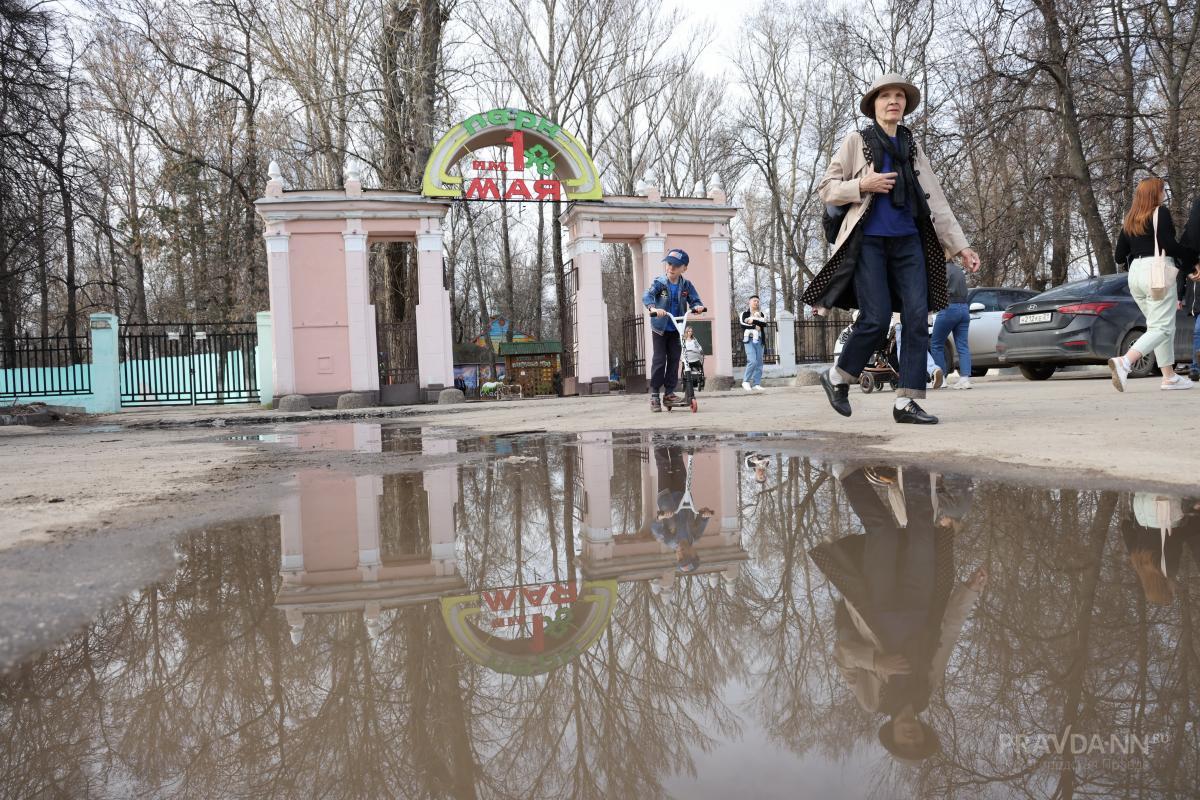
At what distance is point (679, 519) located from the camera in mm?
3092

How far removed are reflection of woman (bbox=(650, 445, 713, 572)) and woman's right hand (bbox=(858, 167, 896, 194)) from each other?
2475 mm

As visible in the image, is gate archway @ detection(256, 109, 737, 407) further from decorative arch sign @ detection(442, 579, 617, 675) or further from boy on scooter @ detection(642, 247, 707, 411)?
decorative arch sign @ detection(442, 579, 617, 675)

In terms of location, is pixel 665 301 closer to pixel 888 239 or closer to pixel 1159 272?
pixel 888 239

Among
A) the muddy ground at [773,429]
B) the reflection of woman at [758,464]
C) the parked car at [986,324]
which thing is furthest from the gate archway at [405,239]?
the reflection of woman at [758,464]

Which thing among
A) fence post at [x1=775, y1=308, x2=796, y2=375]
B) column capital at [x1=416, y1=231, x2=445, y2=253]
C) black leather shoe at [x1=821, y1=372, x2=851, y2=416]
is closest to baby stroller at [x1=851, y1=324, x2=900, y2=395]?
black leather shoe at [x1=821, y1=372, x2=851, y2=416]

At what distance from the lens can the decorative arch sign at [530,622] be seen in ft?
5.70

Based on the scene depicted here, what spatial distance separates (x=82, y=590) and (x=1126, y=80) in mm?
20812

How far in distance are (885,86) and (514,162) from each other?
12852 mm

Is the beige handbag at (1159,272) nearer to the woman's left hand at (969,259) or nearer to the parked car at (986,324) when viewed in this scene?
the woman's left hand at (969,259)

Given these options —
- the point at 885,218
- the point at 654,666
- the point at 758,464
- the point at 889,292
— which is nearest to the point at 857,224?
the point at 885,218

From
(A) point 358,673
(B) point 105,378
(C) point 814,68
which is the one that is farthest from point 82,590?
(C) point 814,68

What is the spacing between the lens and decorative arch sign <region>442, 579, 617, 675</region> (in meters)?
1.74

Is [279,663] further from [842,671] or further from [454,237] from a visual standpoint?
[454,237]

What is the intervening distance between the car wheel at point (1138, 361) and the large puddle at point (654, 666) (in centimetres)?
1033
